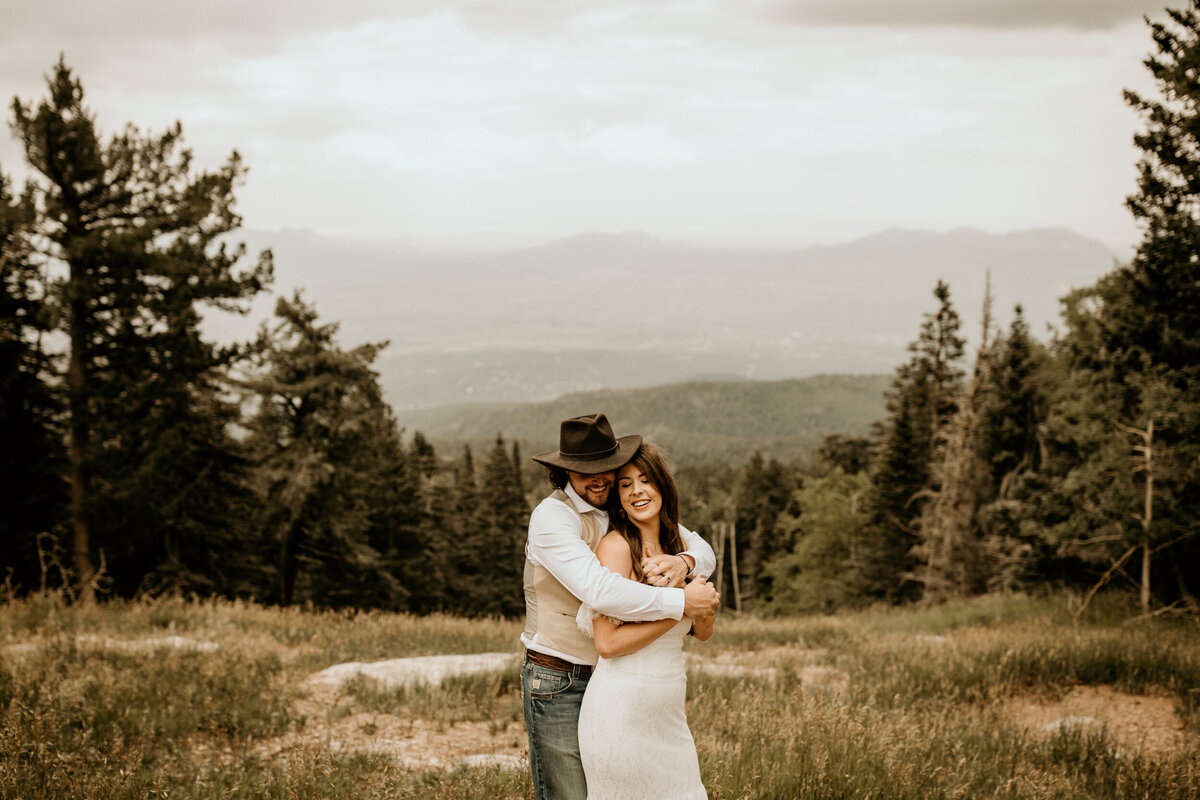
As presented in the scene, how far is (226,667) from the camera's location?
734 centimetres

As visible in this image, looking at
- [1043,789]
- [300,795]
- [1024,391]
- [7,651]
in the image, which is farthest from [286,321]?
[1024,391]

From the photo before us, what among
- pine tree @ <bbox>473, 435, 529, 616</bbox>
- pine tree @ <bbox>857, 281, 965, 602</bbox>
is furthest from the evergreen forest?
pine tree @ <bbox>473, 435, 529, 616</bbox>

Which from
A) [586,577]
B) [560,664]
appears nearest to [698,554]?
→ [586,577]

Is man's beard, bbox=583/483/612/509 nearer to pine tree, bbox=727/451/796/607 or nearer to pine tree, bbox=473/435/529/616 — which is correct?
pine tree, bbox=473/435/529/616

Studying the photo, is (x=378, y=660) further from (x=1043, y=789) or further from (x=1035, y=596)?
(x=1035, y=596)

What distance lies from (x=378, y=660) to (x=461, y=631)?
2242 millimetres

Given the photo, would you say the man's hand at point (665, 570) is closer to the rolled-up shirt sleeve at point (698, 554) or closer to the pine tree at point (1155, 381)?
the rolled-up shirt sleeve at point (698, 554)

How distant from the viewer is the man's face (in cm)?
351

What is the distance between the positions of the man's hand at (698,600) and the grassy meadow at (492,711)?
1.75 m

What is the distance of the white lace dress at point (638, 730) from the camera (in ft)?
10.4

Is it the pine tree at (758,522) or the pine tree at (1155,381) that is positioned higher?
the pine tree at (1155,381)

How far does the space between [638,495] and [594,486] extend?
217 millimetres

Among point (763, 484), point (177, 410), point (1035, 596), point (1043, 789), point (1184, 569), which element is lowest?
point (763, 484)

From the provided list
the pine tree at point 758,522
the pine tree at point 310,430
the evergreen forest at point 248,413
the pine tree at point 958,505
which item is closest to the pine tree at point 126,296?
the evergreen forest at point 248,413
